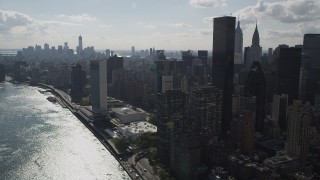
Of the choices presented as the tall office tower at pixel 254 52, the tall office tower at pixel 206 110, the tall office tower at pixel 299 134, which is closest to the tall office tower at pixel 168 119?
the tall office tower at pixel 206 110

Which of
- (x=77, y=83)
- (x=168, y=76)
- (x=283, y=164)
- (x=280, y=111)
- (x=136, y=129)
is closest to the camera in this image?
(x=283, y=164)

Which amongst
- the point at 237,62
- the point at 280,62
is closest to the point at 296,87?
the point at 280,62

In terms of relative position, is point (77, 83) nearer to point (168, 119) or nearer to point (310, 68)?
point (168, 119)

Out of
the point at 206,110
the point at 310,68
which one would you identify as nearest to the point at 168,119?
the point at 206,110

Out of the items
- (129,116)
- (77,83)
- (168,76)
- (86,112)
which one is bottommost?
(86,112)

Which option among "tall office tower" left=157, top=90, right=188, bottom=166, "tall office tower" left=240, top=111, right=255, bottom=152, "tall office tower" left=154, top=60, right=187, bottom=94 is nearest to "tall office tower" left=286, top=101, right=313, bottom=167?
"tall office tower" left=240, top=111, right=255, bottom=152

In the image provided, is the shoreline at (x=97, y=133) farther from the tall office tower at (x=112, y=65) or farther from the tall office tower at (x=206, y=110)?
the tall office tower at (x=112, y=65)

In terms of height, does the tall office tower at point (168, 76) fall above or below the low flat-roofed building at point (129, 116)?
above
